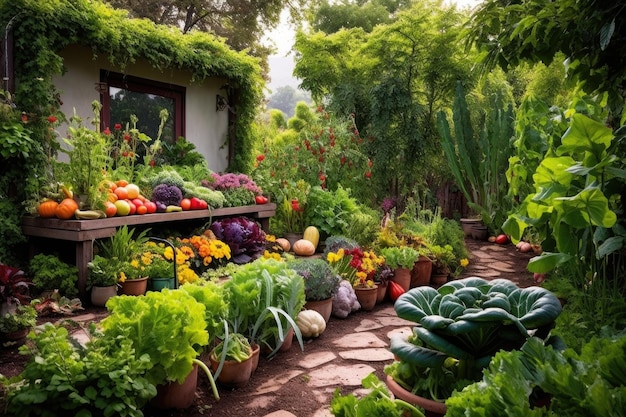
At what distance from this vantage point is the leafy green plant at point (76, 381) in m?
2.01

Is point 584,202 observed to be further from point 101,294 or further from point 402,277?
point 101,294

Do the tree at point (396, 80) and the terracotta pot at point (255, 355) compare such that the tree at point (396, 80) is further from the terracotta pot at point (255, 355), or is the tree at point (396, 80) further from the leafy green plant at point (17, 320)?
the leafy green plant at point (17, 320)

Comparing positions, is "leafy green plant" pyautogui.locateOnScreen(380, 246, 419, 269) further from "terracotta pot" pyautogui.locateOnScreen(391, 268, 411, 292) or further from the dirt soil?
the dirt soil

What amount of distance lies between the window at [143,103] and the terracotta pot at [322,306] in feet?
13.1

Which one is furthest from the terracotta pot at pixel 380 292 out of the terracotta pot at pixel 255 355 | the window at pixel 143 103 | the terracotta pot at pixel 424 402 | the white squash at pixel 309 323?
the window at pixel 143 103

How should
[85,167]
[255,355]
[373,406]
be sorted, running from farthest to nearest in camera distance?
[85,167]
[255,355]
[373,406]

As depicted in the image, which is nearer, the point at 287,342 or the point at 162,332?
the point at 162,332

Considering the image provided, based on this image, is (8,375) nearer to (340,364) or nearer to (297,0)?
(340,364)

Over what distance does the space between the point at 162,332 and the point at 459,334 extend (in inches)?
53.1

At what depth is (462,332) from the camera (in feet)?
6.24

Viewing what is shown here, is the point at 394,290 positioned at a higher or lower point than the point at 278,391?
higher

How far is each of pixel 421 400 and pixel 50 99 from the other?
15.5ft

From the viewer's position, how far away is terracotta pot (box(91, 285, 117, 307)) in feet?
15.0

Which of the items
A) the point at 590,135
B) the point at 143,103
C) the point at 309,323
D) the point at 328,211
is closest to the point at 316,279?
the point at 309,323
